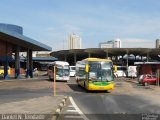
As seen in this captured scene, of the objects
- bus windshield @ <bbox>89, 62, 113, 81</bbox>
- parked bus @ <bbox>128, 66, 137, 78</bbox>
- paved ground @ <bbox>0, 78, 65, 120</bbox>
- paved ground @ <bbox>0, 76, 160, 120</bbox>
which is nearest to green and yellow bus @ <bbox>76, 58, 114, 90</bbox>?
bus windshield @ <bbox>89, 62, 113, 81</bbox>

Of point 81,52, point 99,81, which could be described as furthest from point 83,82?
point 81,52

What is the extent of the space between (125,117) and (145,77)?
34.8 meters

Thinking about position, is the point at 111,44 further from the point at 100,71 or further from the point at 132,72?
the point at 100,71

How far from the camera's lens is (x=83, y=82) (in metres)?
37.9

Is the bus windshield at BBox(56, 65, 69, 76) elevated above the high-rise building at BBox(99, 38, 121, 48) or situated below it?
below

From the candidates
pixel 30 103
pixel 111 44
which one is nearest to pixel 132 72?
pixel 30 103

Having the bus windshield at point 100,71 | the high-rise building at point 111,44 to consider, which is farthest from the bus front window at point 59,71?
the high-rise building at point 111,44

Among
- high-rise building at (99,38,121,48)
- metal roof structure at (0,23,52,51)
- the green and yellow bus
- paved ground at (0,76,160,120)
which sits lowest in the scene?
paved ground at (0,76,160,120)

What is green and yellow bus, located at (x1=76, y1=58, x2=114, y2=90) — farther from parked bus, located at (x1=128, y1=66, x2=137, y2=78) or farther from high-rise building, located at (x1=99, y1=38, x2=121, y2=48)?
high-rise building, located at (x1=99, y1=38, x2=121, y2=48)

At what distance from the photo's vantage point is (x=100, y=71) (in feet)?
115

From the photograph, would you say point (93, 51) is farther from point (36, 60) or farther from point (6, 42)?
point (36, 60)

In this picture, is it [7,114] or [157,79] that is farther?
[157,79]

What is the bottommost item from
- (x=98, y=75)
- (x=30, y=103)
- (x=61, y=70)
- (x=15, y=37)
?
(x=30, y=103)

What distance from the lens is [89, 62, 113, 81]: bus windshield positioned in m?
34.6
